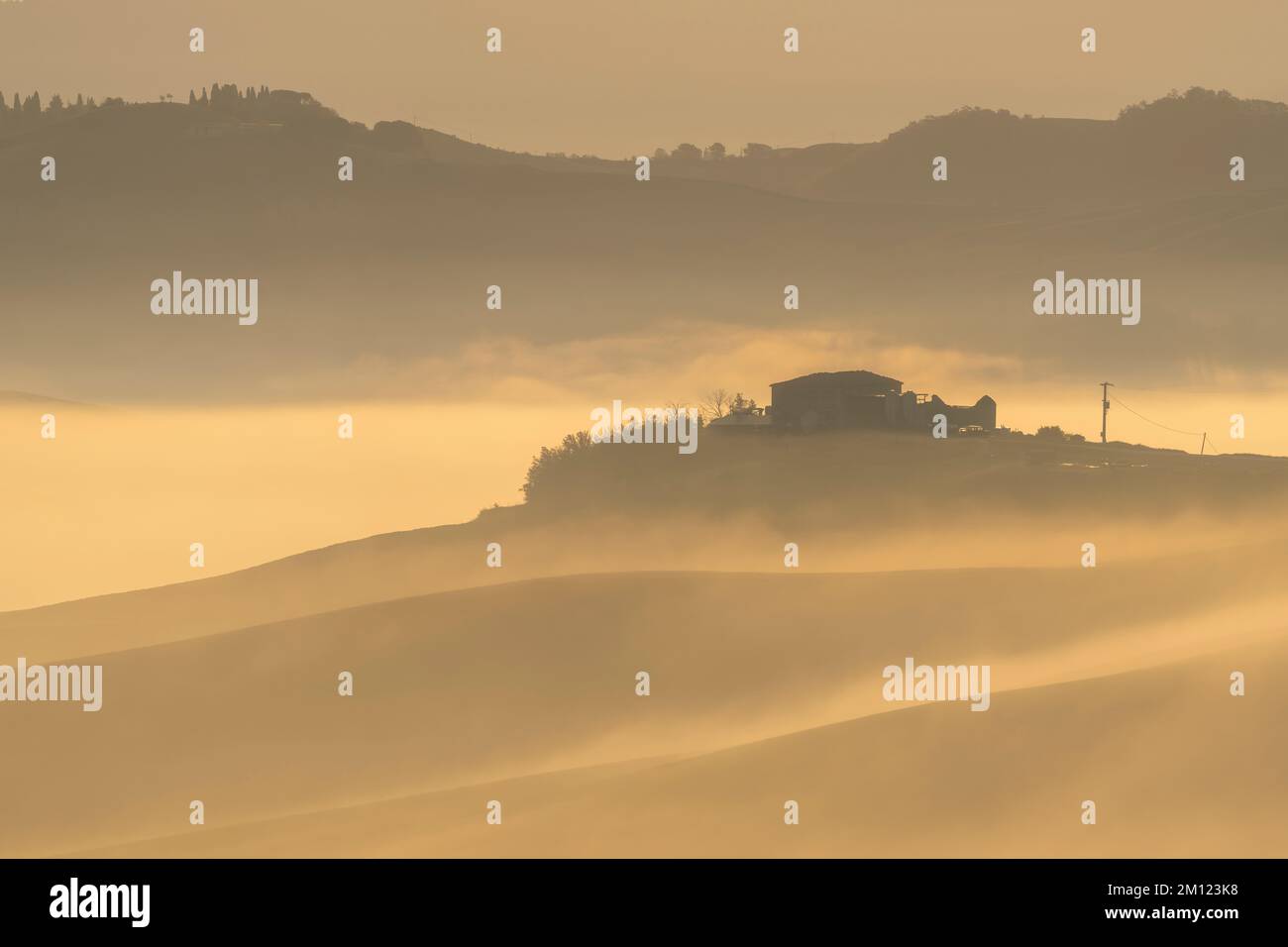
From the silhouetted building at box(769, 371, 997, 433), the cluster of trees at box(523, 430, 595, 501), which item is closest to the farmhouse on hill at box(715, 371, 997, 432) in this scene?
the silhouetted building at box(769, 371, 997, 433)

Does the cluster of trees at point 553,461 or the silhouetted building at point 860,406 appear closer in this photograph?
the silhouetted building at point 860,406

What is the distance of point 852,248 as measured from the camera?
376 feet

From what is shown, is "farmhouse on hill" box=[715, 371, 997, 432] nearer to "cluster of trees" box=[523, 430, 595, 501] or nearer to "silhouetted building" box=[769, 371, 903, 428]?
"silhouetted building" box=[769, 371, 903, 428]

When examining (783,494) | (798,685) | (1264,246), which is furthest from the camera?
(1264,246)

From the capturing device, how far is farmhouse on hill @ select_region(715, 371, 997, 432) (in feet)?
206

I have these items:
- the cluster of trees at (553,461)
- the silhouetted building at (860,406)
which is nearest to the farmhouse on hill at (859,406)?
the silhouetted building at (860,406)

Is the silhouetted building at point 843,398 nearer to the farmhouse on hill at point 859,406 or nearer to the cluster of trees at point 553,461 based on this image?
the farmhouse on hill at point 859,406

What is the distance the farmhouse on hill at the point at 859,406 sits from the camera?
6288 cm

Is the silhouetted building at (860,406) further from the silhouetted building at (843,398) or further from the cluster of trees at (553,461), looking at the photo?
the cluster of trees at (553,461)

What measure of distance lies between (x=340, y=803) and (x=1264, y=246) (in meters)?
79.1

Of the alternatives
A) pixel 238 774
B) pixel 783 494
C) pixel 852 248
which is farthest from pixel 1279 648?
pixel 852 248

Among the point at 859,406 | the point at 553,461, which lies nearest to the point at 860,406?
the point at 859,406

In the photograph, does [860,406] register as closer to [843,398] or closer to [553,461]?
[843,398]
